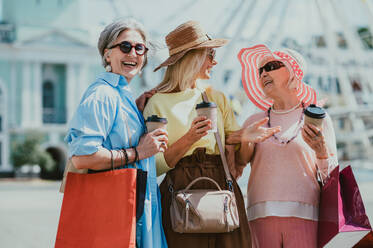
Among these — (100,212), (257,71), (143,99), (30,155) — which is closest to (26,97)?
(30,155)

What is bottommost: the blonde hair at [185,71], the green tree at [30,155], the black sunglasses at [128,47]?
Answer: the green tree at [30,155]

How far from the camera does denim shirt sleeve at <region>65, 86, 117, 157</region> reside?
2.12 m

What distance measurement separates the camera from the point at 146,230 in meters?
2.22

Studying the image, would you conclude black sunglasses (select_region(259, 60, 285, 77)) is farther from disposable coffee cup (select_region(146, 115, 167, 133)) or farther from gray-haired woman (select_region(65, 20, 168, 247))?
disposable coffee cup (select_region(146, 115, 167, 133))

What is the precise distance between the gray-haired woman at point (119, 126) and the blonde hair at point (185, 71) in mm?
235

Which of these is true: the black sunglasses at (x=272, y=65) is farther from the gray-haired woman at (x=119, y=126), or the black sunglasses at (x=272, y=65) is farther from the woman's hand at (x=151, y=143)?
the woman's hand at (x=151, y=143)

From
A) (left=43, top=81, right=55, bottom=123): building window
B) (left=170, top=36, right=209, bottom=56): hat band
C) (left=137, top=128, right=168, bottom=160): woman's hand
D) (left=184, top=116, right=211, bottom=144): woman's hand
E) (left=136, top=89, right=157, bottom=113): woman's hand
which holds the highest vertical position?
(left=43, top=81, right=55, bottom=123): building window

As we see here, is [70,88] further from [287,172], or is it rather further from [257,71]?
[287,172]

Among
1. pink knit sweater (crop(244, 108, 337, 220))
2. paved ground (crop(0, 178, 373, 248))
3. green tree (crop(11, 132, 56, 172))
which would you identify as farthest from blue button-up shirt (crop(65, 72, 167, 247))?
green tree (crop(11, 132, 56, 172))

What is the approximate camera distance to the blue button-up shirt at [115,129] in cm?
215

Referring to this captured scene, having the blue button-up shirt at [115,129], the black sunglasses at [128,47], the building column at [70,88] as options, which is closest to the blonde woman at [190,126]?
the blue button-up shirt at [115,129]

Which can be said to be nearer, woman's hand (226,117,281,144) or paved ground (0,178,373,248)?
woman's hand (226,117,281,144)

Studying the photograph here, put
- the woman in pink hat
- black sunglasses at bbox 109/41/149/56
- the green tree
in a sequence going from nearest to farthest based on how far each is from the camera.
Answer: black sunglasses at bbox 109/41/149/56 < the woman in pink hat < the green tree

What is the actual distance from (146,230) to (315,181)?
0.97m
